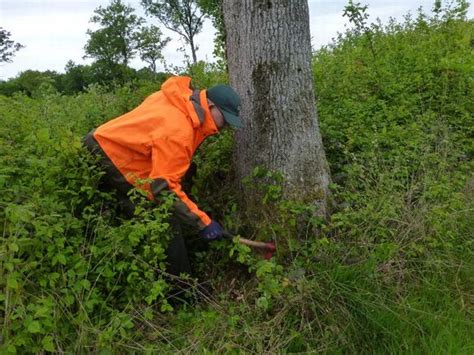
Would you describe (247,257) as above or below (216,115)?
below

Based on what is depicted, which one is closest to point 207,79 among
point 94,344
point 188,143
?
point 188,143

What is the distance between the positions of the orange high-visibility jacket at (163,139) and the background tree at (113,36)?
4720 cm

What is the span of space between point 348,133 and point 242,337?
2.33 metres

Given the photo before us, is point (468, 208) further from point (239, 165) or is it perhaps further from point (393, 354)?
point (239, 165)

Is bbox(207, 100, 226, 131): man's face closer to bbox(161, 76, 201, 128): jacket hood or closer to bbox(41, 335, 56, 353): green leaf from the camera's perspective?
bbox(161, 76, 201, 128): jacket hood

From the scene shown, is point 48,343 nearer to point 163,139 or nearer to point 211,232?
point 211,232

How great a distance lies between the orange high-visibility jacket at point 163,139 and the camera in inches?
125

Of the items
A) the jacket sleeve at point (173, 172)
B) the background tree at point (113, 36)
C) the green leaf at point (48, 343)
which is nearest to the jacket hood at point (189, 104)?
the jacket sleeve at point (173, 172)

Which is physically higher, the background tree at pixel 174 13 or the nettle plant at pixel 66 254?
the background tree at pixel 174 13

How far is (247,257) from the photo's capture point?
3.21 meters

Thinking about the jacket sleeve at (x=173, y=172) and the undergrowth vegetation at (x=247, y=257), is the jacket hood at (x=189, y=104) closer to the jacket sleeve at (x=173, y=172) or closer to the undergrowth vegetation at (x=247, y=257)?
the jacket sleeve at (x=173, y=172)

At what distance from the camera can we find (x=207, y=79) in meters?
5.17

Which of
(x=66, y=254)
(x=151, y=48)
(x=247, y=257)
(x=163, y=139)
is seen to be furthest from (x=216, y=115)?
(x=151, y=48)

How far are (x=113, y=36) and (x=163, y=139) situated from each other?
51071 millimetres
